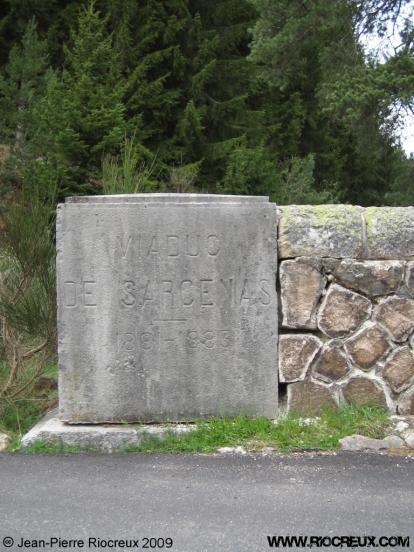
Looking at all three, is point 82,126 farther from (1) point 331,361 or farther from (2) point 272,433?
(2) point 272,433

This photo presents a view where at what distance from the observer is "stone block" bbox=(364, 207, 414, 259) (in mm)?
4238

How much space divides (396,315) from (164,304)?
5.05 feet

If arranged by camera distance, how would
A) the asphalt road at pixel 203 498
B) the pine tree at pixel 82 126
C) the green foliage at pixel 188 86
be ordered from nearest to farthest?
the asphalt road at pixel 203 498, the pine tree at pixel 82 126, the green foliage at pixel 188 86

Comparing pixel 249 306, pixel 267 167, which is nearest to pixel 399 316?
pixel 249 306

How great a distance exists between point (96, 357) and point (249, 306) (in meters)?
1.04

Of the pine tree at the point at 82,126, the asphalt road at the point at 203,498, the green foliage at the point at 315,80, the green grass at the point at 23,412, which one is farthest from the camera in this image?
the green foliage at the point at 315,80

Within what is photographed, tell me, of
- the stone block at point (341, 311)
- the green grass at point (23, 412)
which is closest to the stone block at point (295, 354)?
the stone block at point (341, 311)

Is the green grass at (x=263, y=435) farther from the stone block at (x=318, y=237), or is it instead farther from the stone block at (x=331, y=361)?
the stone block at (x=318, y=237)

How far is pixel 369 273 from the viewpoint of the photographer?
423cm

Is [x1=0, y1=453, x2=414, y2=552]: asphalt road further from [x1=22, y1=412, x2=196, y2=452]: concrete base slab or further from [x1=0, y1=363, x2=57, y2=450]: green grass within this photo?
[x1=0, y1=363, x2=57, y2=450]: green grass

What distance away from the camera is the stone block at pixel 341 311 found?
4250 mm

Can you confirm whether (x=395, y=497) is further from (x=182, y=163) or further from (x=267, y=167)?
(x=182, y=163)

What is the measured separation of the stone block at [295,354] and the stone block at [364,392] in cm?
32

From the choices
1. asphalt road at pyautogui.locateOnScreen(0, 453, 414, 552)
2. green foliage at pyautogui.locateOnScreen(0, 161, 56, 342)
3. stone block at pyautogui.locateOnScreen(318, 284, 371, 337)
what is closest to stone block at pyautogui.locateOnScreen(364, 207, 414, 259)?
stone block at pyautogui.locateOnScreen(318, 284, 371, 337)
